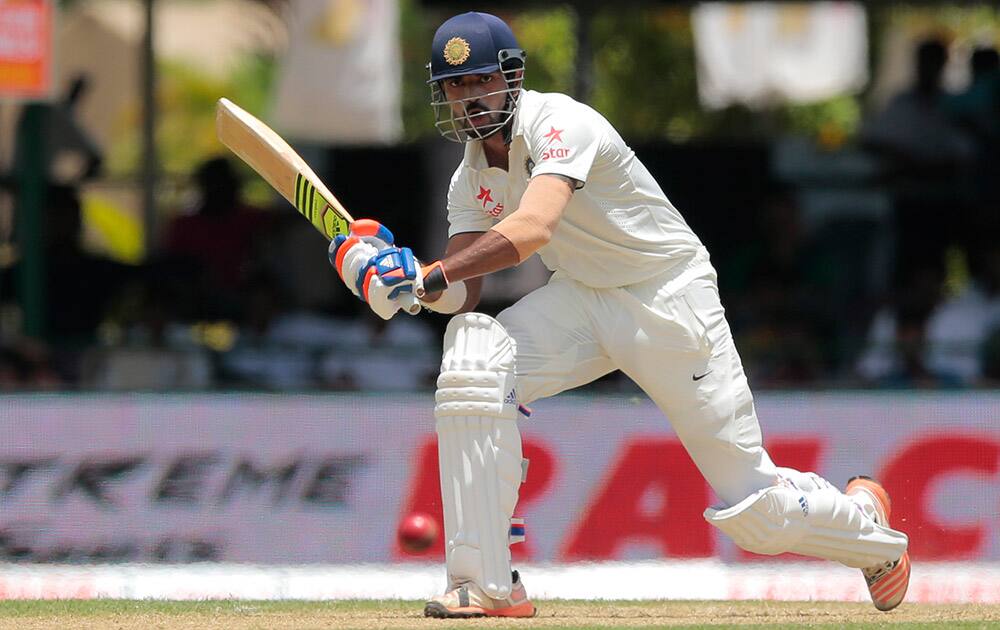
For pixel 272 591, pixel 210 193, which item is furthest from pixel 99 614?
pixel 210 193

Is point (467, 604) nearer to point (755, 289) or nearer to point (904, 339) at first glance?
point (904, 339)

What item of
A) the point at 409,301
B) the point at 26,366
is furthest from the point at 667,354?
the point at 26,366

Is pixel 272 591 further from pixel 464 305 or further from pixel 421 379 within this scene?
pixel 421 379

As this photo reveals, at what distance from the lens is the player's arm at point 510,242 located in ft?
13.5

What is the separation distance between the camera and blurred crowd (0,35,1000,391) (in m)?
7.61

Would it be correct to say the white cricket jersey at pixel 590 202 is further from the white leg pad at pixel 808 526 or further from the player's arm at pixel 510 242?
the white leg pad at pixel 808 526

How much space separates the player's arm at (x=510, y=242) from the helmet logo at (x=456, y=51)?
0.38 metres

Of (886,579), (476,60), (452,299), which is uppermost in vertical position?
(476,60)

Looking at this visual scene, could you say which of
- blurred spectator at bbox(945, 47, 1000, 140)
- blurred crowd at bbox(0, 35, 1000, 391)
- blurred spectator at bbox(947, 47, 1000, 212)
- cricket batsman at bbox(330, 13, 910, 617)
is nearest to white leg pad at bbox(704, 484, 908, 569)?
cricket batsman at bbox(330, 13, 910, 617)

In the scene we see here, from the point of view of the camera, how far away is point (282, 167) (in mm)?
4809

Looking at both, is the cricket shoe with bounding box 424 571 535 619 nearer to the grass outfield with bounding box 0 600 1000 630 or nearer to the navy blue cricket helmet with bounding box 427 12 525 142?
the grass outfield with bounding box 0 600 1000 630

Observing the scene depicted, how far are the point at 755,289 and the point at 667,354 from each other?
4.26 metres

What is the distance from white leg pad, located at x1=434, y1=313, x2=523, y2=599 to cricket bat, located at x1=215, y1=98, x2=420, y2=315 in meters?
0.59

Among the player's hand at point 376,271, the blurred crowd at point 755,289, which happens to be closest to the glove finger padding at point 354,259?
the player's hand at point 376,271
